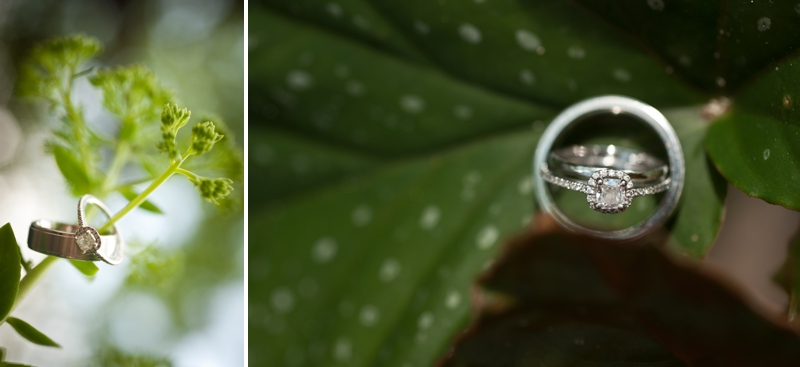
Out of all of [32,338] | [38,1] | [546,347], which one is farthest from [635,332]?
[38,1]

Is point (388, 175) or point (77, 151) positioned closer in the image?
point (77, 151)

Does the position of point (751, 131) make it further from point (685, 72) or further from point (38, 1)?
point (38, 1)

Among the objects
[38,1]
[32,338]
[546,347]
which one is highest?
[38,1]

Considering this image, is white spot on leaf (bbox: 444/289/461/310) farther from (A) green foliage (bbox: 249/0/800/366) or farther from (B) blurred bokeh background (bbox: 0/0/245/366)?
(B) blurred bokeh background (bbox: 0/0/245/366)

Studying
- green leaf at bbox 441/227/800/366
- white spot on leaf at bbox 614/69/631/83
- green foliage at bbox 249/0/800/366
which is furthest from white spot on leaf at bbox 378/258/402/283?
white spot on leaf at bbox 614/69/631/83

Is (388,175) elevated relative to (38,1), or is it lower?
lower

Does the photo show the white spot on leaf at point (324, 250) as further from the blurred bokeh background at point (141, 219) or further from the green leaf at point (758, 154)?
the green leaf at point (758, 154)

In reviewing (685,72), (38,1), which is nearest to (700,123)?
(685,72)

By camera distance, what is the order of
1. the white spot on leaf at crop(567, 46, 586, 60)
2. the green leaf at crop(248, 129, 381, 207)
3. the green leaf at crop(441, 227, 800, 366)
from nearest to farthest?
the green leaf at crop(441, 227, 800, 366) → the white spot on leaf at crop(567, 46, 586, 60) → the green leaf at crop(248, 129, 381, 207)
